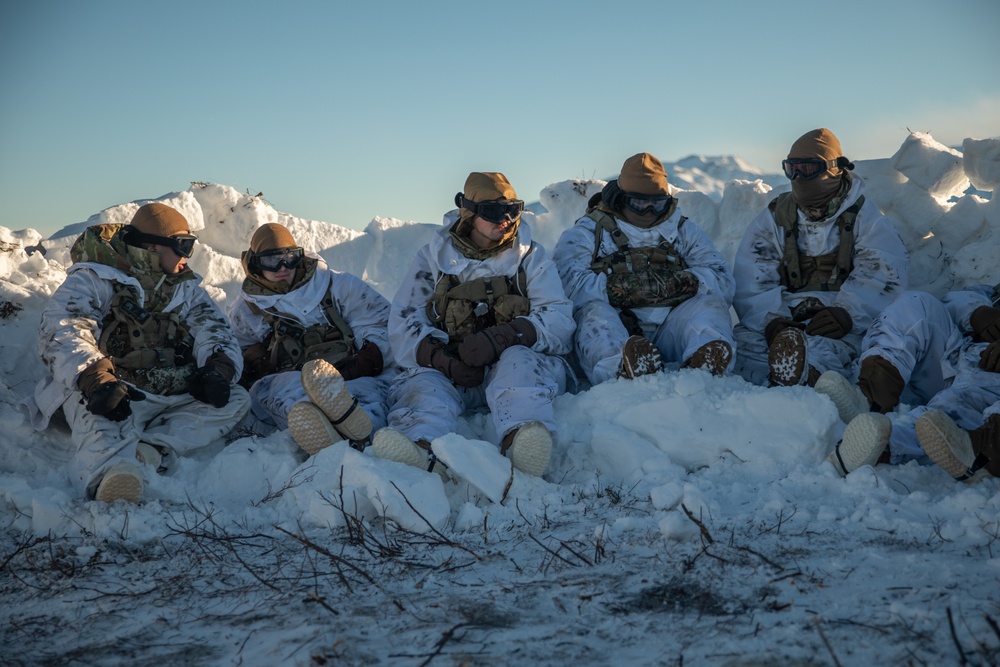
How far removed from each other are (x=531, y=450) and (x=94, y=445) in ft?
7.34

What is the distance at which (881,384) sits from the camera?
175 inches

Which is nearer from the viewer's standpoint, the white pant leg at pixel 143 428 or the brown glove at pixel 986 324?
the white pant leg at pixel 143 428

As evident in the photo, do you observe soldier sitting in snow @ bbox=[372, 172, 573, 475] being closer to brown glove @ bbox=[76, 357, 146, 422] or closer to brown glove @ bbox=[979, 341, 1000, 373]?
brown glove @ bbox=[76, 357, 146, 422]

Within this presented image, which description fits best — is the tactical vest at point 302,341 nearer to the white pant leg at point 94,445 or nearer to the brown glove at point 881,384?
the white pant leg at point 94,445

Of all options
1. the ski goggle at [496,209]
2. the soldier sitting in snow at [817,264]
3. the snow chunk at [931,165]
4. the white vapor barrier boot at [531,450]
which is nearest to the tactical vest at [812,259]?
→ the soldier sitting in snow at [817,264]

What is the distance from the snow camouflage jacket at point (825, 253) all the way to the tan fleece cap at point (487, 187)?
1800 mm

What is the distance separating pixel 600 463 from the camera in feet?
14.2

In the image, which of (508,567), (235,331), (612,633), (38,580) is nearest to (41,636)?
(38,580)

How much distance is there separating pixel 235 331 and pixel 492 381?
188 cm

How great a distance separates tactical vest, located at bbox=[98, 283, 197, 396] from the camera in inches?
185

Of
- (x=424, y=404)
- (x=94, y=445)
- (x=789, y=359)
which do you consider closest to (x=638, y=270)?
(x=789, y=359)

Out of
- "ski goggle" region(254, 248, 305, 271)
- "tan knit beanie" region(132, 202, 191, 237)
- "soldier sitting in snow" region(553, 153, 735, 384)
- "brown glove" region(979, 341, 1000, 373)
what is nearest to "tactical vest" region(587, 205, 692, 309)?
"soldier sitting in snow" region(553, 153, 735, 384)

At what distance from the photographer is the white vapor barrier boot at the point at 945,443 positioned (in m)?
3.55

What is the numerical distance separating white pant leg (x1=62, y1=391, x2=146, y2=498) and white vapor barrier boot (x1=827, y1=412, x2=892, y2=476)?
3.44 metres
